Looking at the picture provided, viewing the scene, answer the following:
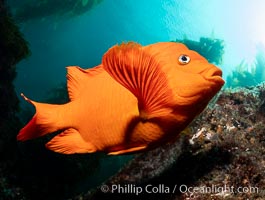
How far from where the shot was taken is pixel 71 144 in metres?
1.56

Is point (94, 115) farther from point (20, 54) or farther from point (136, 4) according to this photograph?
point (136, 4)

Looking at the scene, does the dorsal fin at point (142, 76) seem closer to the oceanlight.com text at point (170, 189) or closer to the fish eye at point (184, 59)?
the fish eye at point (184, 59)

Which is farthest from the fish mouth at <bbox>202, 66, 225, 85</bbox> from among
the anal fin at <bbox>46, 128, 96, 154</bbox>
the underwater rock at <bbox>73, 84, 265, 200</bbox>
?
the underwater rock at <bbox>73, 84, 265, 200</bbox>

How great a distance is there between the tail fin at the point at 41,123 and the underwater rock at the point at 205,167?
1.28 metres

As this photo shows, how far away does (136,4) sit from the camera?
63.7 m

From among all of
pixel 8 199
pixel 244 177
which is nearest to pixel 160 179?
pixel 244 177

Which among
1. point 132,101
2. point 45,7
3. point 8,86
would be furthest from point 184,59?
point 45,7

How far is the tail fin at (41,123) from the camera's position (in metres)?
1.44

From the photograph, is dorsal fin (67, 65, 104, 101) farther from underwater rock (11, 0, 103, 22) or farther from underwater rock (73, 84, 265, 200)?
underwater rock (11, 0, 103, 22)

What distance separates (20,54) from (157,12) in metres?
Answer: 88.7

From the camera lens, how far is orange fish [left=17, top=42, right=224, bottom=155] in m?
1.26

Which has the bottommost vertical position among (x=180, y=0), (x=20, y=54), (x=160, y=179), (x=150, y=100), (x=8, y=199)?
(x=8, y=199)

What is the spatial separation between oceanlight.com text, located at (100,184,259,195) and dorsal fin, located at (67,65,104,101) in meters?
1.26

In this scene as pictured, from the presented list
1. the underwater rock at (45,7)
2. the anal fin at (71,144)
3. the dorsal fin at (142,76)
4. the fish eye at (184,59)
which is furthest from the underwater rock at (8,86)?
the underwater rock at (45,7)
